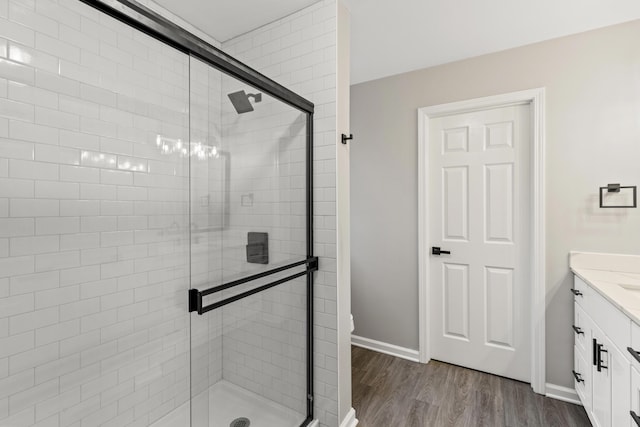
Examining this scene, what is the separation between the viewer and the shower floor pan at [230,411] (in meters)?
1.36

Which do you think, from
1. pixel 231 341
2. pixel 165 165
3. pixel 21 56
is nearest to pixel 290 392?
pixel 231 341

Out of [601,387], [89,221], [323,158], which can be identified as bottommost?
[601,387]

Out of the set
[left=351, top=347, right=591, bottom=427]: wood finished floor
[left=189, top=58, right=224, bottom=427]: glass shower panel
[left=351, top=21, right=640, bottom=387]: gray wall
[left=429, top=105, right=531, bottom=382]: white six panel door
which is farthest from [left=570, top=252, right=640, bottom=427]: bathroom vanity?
[left=189, top=58, right=224, bottom=427]: glass shower panel

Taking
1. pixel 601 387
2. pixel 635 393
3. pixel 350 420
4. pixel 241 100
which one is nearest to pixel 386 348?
pixel 350 420

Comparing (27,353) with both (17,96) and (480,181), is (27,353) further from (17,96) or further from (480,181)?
(480,181)

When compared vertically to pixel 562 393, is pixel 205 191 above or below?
above

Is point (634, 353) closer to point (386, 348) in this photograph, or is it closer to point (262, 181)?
point (262, 181)

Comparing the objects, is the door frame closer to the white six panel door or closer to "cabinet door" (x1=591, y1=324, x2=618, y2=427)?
the white six panel door

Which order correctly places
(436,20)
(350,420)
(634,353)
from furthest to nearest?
(436,20) < (350,420) < (634,353)

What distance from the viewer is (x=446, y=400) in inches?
82.0

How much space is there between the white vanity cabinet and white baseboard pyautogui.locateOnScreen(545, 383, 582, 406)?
12 centimetres

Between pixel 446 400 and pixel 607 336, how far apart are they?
105 cm

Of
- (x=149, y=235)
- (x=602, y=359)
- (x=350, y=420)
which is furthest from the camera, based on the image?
(x=350, y=420)

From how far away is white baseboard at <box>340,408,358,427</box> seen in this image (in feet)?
5.90
